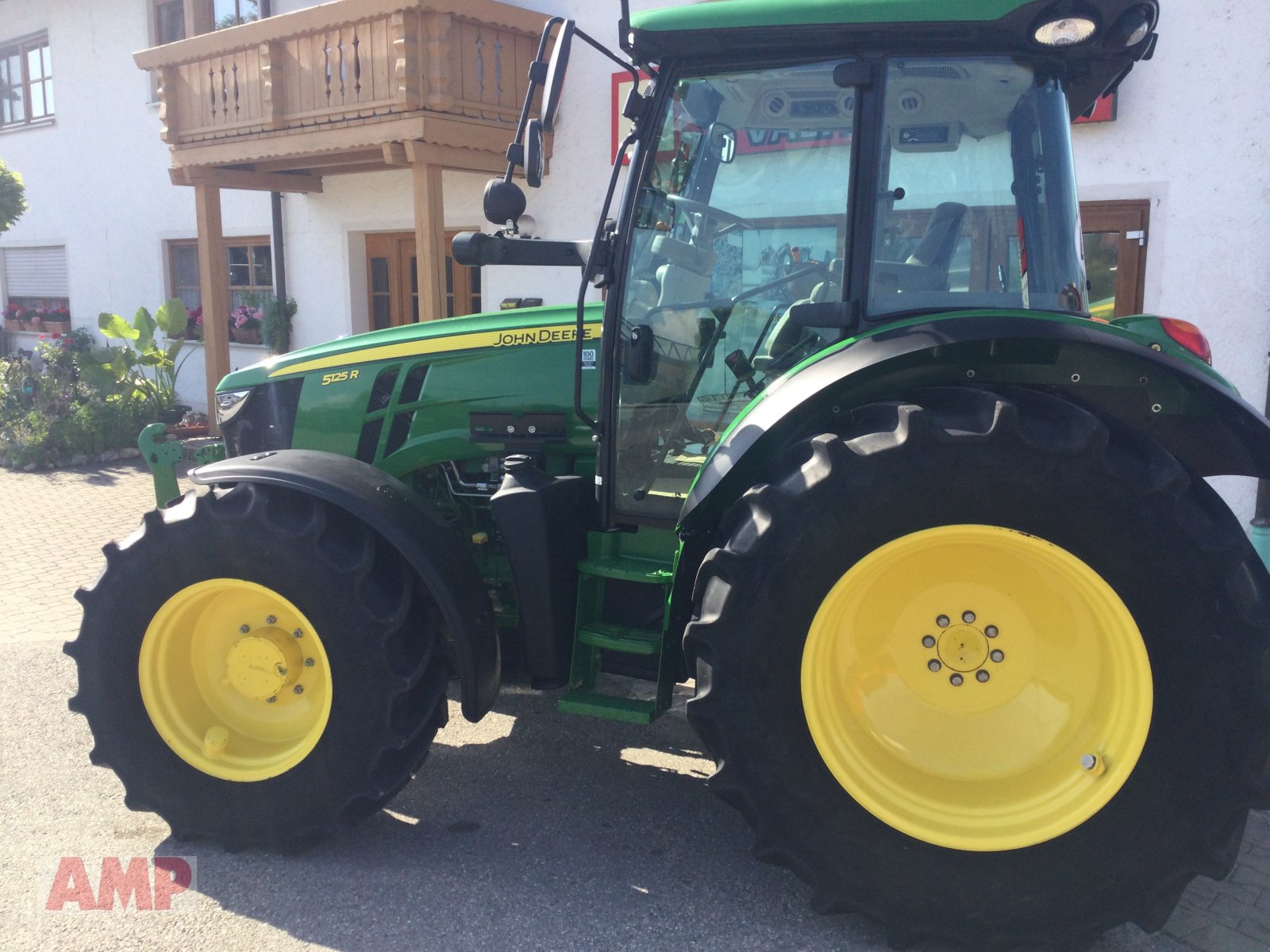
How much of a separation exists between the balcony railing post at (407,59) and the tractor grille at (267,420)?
17.4ft

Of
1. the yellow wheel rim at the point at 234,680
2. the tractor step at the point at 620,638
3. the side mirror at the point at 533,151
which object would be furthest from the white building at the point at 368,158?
the yellow wheel rim at the point at 234,680

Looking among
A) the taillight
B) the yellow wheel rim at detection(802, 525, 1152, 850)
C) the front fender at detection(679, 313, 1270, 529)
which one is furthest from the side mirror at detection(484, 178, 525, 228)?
the taillight

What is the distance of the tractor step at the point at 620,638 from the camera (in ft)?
9.43

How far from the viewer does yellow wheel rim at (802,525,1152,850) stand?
233 cm

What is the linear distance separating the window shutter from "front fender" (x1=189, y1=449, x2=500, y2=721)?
13541mm

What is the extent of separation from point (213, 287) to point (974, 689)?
9.99 meters

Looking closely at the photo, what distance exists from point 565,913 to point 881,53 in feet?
7.65

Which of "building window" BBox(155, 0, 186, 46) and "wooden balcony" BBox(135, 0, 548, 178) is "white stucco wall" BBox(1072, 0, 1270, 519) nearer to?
"wooden balcony" BBox(135, 0, 548, 178)

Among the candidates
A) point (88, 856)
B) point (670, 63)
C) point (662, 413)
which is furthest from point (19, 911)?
point (670, 63)

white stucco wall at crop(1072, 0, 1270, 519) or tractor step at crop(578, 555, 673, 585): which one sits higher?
white stucco wall at crop(1072, 0, 1270, 519)

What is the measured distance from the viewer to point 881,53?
2.54m

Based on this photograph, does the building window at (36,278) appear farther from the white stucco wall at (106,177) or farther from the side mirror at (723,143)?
the side mirror at (723,143)

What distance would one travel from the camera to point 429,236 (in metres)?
8.54

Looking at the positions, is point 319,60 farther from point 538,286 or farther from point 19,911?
point 19,911
